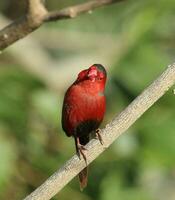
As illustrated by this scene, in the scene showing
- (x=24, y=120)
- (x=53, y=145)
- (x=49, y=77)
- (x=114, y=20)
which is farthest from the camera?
(x=114, y=20)

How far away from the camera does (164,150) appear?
3.92 m

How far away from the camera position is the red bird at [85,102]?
2.16 meters

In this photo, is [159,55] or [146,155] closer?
[146,155]

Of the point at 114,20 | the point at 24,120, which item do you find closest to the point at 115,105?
the point at 24,120

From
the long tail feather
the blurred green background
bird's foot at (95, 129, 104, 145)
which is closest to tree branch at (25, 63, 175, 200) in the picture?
bird's foot at (95, 129, 104, 145)

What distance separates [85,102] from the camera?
7.16 feet

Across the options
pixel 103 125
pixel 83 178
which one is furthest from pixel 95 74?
pixel 103 125

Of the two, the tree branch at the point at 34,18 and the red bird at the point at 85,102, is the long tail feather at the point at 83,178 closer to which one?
the red bird at the point at 85,102

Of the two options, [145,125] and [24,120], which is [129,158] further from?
[24,120]

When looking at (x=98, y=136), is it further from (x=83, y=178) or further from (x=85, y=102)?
(x=83, y=178)

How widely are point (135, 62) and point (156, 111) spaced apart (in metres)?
0.31

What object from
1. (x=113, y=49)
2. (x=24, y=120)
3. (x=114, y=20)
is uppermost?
(x=24, y=120)

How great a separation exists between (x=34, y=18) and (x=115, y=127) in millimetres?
389

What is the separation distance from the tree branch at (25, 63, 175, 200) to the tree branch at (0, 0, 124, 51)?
268 millimetres
